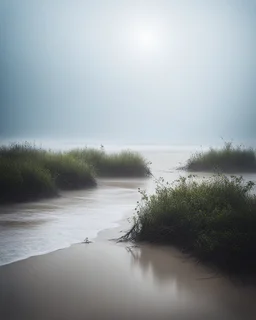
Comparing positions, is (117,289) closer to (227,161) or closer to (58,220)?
(58,220)

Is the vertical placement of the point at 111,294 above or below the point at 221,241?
below

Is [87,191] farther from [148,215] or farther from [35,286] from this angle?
[35,286]

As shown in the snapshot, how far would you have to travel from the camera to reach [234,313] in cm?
348

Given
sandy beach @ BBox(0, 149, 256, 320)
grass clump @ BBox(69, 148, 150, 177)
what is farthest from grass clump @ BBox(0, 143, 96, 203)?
sandy beach @ BBox(0, 149, 256, 320)

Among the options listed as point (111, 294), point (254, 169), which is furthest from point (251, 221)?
point (254, 169)

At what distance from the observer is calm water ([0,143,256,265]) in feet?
17.7

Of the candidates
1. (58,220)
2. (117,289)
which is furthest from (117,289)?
(58,220)

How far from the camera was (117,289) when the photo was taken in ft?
12.9

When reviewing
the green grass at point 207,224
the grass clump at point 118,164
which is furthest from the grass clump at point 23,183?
the grass clump at point 118,164

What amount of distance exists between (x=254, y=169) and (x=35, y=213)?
11854 mm

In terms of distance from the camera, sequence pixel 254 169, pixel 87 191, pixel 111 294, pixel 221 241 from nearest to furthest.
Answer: pixel 111 294 → pixel 221 241 → pixel 87 191 → pixel 254 169

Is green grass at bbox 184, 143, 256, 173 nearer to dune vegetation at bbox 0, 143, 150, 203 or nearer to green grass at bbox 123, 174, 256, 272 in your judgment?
dune vegetation at bbox 0, 143, 150, 203

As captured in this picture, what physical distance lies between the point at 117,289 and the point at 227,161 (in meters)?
14.2

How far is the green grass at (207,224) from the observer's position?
178 inches
